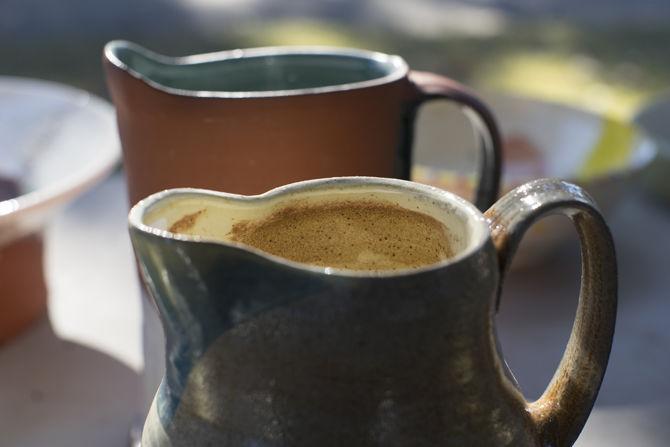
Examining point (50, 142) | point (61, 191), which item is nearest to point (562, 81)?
point (50, 142)

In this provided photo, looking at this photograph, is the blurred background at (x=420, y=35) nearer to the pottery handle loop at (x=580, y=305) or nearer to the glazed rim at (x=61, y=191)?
the glazed rim at (x=61, y=191)

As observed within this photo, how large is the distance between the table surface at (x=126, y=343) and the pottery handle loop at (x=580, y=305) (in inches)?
7.5

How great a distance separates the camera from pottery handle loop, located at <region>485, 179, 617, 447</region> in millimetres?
354

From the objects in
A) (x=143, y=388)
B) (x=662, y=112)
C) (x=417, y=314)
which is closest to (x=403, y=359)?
(x=417, y=314)

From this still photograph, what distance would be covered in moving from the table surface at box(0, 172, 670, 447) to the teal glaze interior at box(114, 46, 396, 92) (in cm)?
20

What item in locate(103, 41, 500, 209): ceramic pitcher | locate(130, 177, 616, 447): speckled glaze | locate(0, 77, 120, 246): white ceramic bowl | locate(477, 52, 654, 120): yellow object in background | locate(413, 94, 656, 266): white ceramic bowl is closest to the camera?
locate(130, 177, 616, 447): speckled glaze

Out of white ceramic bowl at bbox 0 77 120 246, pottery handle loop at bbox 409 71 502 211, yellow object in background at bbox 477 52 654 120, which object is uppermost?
pottery handle loop at bbox 409 71 502 211

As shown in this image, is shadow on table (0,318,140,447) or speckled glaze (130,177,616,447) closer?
speckled glaze (130,177,616,447)

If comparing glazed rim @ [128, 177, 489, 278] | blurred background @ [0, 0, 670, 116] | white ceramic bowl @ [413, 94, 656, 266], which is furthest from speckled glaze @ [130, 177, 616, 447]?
blurred background @ [0, 0, 670, 116]

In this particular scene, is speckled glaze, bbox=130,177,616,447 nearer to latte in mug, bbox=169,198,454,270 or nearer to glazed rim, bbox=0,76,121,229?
latte in mug, bbox=169,198,454,270

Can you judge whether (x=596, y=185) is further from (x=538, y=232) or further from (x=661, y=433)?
(x=661, y=433)

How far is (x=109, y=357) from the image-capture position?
66 cm

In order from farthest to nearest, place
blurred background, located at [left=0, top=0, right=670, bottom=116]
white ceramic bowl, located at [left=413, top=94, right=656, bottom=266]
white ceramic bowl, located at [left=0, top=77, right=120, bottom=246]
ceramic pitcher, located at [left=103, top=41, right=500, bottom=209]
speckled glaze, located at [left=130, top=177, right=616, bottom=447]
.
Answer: blurred background, located at [left=0, top=0, right=670, bottom=116] → white ceramic bowl, located at [left=413, top=94, right=656, bottom=266] → white ceramic bowl, located at [left=0, top=77, right=120, bottom=246] → ceramic pitcher, located at [left=103, top=41, right=500, bottom=209] → speckled glaze, located at [left=130, top=177, right=616, bottom=447]

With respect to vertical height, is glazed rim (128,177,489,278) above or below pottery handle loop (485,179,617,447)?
above
